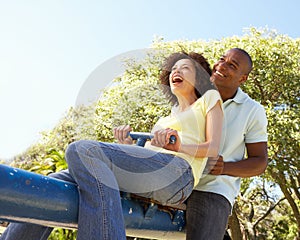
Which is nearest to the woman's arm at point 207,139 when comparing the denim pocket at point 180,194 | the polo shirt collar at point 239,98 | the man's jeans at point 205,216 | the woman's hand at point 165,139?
the woman's hand at point 165,139

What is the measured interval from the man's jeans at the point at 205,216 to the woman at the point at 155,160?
187 millimetres

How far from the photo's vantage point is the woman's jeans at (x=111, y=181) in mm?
1206

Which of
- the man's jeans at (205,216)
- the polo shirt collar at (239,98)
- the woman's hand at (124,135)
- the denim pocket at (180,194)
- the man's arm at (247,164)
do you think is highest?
the polo shirt collar at (239,98)

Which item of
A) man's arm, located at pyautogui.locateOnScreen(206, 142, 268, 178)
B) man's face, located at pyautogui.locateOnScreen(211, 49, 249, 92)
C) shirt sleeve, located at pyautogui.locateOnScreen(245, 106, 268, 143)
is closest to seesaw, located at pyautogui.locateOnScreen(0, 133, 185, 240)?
man's arm, located at pyautogui.locateOnScreen(206, 142, 268, 178)

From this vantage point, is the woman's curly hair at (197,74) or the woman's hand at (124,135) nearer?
the woman's hand at (124,135)

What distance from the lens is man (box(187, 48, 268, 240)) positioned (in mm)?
1709

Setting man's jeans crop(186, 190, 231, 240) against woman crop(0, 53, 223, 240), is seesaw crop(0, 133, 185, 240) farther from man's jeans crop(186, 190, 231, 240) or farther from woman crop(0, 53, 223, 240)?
man's jeans crop(186, 190, 231, 240)

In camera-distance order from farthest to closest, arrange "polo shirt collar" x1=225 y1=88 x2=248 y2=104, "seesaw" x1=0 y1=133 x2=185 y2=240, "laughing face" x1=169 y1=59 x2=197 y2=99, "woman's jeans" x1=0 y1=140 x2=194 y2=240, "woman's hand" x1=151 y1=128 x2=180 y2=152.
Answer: "polo shirt collar" x1=225 y1=88 x2=248 y2=104
"laughing face" x1=169 y1=59 x2=197 y2=99
"woman's hand" x1=151 y1=128 x2=180 y2=152
"woman's jeans" x1=0 y1=140 x2=194 y2=240
"seesaw" x1=0 y1=133 x2=185 y2=240

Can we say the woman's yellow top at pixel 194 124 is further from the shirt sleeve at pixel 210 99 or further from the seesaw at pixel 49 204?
the seesaw at pixel 49 204

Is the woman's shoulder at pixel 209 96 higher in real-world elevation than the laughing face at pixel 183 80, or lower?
lower

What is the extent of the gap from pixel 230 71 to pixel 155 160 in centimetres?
73

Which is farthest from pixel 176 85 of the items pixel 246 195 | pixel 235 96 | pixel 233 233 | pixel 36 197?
pixel 246 195

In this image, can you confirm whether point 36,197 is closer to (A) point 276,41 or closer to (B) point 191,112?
(B) point 191,112

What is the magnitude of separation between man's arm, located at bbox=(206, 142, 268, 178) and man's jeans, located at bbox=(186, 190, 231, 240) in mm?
108
